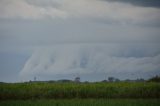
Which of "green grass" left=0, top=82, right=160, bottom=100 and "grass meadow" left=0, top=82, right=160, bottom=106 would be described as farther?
"green grass" left=0, top=82, right=160, bottom=100

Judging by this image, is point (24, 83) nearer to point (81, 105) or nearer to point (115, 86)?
point (115, 86)

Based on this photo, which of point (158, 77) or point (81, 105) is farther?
point (158, 77)

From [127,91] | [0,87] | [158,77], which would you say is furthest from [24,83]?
[158,77]

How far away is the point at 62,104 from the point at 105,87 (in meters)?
5.45

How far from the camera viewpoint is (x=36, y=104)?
18.8 m

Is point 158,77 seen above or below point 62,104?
above

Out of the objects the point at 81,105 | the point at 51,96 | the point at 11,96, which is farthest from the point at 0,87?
the point at 81,105

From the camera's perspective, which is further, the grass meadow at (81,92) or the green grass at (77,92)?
the green grass at (77,92)

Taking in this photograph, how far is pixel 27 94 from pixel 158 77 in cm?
1195

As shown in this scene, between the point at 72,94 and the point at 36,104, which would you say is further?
the point at 72,94

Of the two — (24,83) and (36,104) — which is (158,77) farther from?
(36,104)

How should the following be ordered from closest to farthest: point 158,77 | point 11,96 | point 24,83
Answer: point 11,96, point 24,83, point 158,77

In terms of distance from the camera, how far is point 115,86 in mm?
24141

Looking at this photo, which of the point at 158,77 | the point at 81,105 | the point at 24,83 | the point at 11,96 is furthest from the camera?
the point at 158,77
